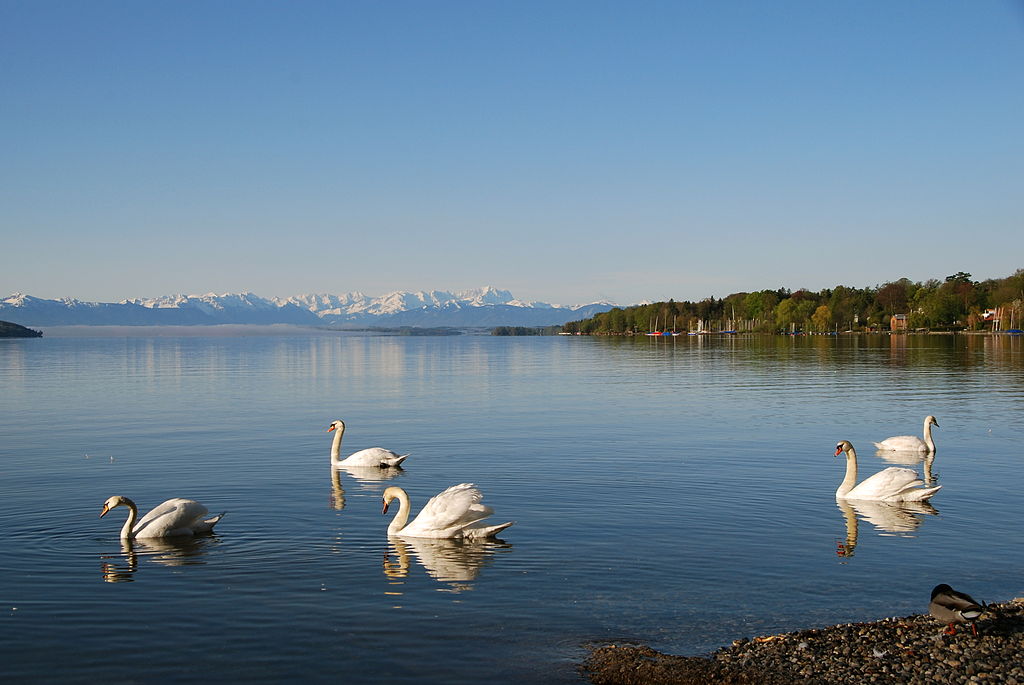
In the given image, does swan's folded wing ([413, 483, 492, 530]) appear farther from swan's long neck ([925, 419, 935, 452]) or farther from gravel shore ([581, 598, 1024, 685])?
swan's long neck ([925, 419, 935, 452])

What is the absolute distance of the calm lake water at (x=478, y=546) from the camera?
12.8 meters

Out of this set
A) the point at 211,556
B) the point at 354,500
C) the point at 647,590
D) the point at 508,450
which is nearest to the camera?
the point at 647,590

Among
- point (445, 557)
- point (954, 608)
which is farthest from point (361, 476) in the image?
point (954, 608)

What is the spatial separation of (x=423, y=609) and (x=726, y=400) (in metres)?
37.8

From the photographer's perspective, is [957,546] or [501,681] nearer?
[501,681]

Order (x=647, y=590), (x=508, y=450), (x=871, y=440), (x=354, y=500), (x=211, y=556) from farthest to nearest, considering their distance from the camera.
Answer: (x=871, y=440), (x=508, y=450), (x=354, y=500), (x=211, y=556), (x=647, y=590)

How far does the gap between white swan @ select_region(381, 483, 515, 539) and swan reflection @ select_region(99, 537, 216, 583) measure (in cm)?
381

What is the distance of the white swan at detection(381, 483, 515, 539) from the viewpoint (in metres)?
18.3

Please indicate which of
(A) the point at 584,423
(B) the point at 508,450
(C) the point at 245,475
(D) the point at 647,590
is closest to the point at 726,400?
(A) the point at 584,423

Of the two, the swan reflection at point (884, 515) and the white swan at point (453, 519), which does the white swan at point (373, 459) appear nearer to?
the white swan at point (453, 519)

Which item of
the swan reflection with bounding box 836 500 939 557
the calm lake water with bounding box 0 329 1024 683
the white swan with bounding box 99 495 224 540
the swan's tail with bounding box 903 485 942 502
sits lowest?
the swan reflection with bounding box 836 500 939 557

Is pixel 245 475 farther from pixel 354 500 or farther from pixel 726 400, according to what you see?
pixel 726 400

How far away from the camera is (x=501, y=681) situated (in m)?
11.5

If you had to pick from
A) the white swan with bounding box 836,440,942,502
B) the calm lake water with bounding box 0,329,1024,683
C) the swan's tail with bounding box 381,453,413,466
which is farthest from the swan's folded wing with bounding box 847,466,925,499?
the swan's tail with bounding box 381,453,413,466
